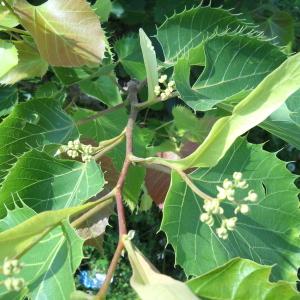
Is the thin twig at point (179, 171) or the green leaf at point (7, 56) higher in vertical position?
the green leaf at point (7, 56)

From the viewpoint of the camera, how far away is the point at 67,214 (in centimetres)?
74

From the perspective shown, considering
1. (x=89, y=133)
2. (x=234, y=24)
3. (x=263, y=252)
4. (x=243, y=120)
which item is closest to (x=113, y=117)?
(x=89, y=133)

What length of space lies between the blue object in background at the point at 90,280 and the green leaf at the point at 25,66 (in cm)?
98

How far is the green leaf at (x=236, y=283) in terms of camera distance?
2.13 feet

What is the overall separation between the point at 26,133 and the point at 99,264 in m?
1.05

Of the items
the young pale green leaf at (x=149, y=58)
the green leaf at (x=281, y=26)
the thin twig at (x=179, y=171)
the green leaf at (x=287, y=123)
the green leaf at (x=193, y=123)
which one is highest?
the young pale green leaf at (x=149, y=58)

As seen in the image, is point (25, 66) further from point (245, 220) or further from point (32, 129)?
point (245, 220)

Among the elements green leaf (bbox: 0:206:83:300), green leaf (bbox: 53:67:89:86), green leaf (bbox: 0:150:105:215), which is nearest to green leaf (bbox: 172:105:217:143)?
green leaf (bbox: 53:67:89:86)

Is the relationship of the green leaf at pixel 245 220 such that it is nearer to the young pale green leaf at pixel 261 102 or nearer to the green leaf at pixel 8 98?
the young pale green leaf at pixel 261 102

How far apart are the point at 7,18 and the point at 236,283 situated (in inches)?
25.4

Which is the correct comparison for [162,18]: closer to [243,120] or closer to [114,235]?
[114,235]

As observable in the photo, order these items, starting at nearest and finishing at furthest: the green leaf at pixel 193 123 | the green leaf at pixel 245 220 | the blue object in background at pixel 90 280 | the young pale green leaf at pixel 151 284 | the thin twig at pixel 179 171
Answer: the young pale green leaf at pixel 151 284 < the thin twig at pixel 179 171 < the green leaf at pixel 245 220 < the green leaf at pixel 193 123 < the blue object in background at pixel 90 280

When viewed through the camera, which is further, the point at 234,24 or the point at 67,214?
the point at 234,24

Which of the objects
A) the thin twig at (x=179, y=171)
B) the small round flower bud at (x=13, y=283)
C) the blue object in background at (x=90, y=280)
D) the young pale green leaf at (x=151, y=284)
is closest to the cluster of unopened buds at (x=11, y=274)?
the small round flower bud at (x=13, y=283)
